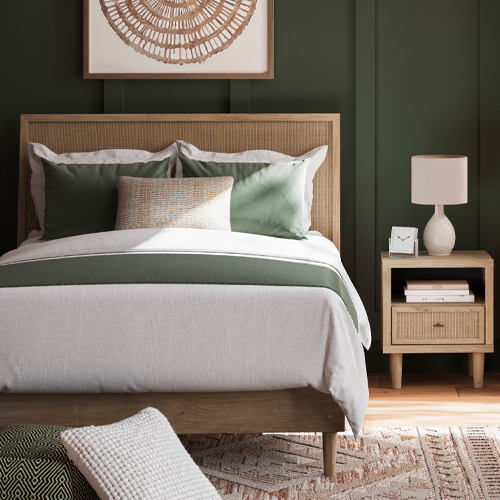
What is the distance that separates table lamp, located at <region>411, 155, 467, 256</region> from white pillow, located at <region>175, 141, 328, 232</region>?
554 millimetres

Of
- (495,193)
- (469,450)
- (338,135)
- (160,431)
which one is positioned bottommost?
(469,450)

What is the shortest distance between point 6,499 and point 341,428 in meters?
1.23

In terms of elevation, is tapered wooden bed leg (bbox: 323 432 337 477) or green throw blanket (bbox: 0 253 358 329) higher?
green throw blanket (bbox: 0 253 358 329)

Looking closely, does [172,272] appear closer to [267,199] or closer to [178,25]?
[267,199]

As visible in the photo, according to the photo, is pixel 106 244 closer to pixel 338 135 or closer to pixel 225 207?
pixel 225 207

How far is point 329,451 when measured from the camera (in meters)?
2.45

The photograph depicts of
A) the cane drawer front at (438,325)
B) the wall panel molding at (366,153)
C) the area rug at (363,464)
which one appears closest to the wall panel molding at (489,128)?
the cane drawer front at (438,325)

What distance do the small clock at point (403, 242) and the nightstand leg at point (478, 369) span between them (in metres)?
0.64

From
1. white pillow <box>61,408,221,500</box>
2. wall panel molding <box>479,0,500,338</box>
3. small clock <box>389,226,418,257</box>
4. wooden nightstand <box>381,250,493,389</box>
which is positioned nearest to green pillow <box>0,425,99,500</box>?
white pillow <box>61,408,221,500</box>

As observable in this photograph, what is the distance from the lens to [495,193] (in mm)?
3877

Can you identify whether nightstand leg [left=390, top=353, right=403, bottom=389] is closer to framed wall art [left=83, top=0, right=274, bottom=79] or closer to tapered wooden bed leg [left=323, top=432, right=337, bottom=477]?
tapered wooden bed leg [left=323, top=432, right=337, bottom=477]

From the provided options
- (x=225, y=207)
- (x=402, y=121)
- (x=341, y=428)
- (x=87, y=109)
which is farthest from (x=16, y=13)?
(x=341, y=428)

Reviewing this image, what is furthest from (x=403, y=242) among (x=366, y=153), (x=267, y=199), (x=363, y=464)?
(x=363, y=464)

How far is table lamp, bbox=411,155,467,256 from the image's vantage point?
11.4ft
